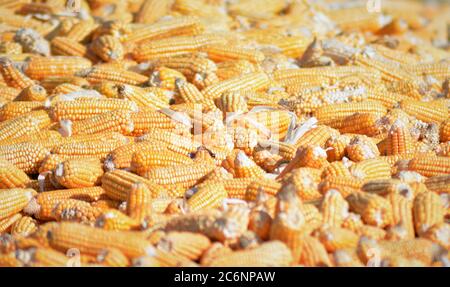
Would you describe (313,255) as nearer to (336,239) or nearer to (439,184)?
(336,239)

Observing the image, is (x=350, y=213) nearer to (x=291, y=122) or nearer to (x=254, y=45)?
(x=291, y=122)

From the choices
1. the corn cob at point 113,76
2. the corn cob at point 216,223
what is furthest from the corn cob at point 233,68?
the corn cob at point 216,223

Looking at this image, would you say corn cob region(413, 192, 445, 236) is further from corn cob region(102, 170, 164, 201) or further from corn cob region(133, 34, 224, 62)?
corn cob region(133, 34, 224, 62)

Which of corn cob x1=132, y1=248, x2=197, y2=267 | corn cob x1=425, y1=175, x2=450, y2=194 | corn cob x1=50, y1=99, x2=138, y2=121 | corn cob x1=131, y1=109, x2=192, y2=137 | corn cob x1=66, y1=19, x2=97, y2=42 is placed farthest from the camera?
corn cob x1=66, y1=19, x2=97, y2=42

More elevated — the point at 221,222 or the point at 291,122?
the point at 291,122

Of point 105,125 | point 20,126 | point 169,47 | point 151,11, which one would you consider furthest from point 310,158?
point 151,11

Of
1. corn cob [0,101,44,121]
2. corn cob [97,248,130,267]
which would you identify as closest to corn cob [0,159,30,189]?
corn cob [0,101,44,121]
